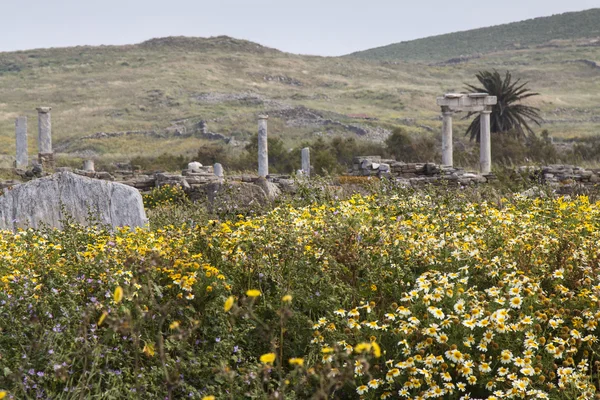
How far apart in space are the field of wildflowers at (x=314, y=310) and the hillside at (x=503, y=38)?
112 meters

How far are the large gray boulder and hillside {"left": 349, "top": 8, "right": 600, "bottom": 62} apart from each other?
4276 inches

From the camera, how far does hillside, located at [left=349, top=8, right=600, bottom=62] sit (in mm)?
118062

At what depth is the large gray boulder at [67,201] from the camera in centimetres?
1076

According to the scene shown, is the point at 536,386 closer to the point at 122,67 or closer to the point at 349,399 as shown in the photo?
the point at 349,399

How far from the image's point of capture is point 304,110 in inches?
2434

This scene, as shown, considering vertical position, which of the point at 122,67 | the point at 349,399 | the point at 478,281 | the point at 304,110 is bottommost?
the point at 349,399

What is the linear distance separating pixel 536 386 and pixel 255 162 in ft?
96.4

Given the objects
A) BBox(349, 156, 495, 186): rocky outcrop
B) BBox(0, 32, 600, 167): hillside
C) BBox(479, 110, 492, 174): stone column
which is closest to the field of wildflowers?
BBox(349, 156, 495, 186): rocky outcrop

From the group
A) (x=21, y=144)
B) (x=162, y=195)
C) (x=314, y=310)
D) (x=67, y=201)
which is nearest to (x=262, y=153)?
(x=21, y=144)

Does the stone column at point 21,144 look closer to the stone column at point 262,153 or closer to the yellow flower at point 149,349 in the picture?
the stone column at point 262,153

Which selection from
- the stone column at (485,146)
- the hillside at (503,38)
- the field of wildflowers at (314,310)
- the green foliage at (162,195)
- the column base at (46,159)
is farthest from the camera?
the hillside at (503,38)

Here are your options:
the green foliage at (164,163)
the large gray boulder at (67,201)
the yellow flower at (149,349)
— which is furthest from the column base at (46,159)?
the yellow flower at (149,349)

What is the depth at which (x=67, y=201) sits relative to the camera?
11023 mm

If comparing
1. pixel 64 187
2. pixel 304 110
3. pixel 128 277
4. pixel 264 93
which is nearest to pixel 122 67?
pixel 264 93
